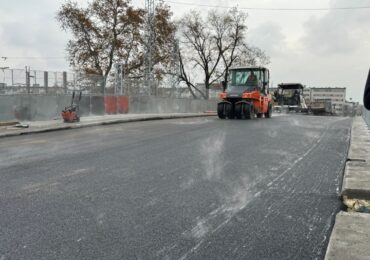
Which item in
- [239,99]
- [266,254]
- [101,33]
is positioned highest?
[101,33]

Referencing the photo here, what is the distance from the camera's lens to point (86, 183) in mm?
7059

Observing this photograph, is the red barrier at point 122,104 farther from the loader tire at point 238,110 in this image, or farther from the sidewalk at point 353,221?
the sidewalk at point 353,221

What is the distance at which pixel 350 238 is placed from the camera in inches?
168

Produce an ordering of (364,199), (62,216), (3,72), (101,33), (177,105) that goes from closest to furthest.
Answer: (62,216) → (364,199) → (3,72) → (177,105) → (101,33)

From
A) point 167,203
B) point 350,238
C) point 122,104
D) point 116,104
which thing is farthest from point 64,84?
point 350,238

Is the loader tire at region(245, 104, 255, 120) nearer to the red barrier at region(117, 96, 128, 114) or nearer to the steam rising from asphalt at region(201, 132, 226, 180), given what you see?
the red barrier at region(117, 96, 128, 114)

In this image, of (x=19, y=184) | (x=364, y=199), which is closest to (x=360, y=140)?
(x=364, y=199)

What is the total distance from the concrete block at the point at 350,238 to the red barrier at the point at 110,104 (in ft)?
74.9

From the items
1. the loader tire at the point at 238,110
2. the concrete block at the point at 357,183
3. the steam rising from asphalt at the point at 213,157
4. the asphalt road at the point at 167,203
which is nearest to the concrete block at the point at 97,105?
the loader tire at the point at 238,110

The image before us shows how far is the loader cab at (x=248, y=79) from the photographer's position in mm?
26297

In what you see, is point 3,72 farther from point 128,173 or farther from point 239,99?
point 128,173

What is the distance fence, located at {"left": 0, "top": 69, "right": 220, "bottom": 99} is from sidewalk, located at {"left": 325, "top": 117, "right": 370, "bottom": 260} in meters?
16.4

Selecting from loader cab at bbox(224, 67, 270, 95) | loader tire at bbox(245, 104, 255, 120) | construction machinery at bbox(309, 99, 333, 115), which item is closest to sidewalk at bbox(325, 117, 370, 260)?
loader tire at bbox(245, 104, 255, 120)

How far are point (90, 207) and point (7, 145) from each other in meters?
8.16
